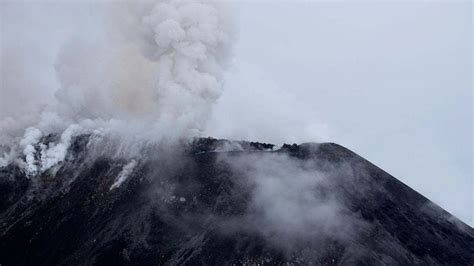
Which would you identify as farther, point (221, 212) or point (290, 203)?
point (290, 203)

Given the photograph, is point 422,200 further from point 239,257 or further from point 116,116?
point 116,116

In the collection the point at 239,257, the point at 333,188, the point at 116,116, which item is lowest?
the point at 239,257

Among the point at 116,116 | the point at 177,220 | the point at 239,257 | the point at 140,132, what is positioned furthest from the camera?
the point at 116,116

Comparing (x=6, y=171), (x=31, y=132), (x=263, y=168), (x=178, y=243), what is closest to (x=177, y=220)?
(x=178, y=243)

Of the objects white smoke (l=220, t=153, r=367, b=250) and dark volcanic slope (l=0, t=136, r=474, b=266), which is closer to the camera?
dark volcanic slope (l=0, t=136, r=474, b=266)

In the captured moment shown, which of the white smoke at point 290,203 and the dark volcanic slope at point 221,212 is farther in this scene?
the white smoke at point 290,203

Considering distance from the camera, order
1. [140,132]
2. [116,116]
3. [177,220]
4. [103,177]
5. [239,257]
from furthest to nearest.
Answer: [116,116] < [140,132] < [103,177] < [177,220] < [239,257]

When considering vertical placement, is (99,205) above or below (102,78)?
below

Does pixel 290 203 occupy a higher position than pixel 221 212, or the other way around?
pixel 290 203
